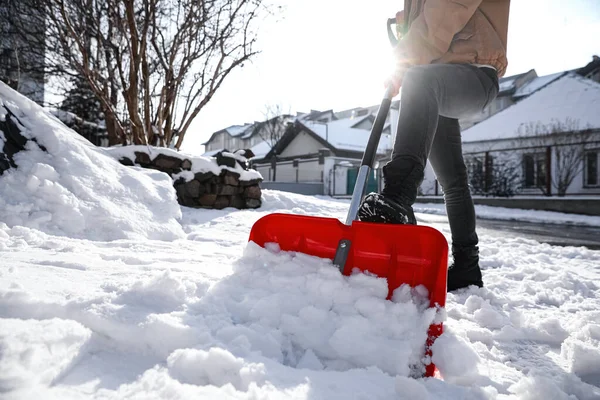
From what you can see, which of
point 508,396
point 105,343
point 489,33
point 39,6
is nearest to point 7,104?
point 105,343

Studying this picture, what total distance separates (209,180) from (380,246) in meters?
4.17

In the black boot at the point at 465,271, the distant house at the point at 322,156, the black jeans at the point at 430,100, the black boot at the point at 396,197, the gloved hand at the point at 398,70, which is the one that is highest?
the distant house at the point at 322,156

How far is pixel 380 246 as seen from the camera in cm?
117

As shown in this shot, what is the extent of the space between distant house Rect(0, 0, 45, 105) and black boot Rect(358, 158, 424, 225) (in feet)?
19.0

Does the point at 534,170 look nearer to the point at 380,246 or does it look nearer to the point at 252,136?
the point at 380,246

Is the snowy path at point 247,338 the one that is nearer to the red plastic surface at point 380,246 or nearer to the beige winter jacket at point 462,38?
the red plastic surface at point 380,246

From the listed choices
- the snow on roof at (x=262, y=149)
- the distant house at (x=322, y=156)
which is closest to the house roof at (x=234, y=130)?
the snow on roof at (x=262, y=149)

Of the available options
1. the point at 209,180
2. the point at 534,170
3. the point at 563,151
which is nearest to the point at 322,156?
the point at 534,170

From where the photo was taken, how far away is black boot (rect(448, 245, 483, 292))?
1.68 meters

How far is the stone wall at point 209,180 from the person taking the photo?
14.6ft

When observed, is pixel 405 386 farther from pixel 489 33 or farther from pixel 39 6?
pixel 39 6

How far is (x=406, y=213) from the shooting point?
1258 mm

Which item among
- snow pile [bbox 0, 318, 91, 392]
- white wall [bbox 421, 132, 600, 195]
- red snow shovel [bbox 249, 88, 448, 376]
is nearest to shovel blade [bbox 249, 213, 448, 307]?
red snow shovel [bbox 249, 88, 448, 376]

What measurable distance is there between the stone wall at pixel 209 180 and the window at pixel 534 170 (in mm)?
9685
